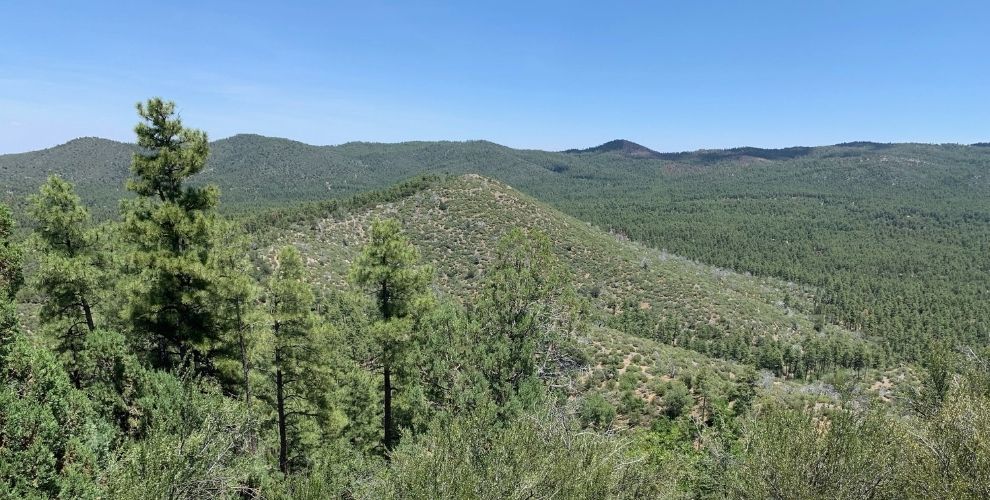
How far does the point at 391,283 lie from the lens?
16.9 meters

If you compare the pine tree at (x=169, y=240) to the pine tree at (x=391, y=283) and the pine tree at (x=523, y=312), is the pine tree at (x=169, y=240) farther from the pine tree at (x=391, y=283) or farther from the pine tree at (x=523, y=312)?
the pine tree at (x=523, y=312)

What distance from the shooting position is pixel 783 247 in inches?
6565

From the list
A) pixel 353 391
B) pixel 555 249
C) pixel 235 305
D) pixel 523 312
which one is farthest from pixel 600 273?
pixel 235 305

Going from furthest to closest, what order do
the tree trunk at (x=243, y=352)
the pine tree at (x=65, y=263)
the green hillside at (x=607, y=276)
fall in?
the green hillside at (x=607, y=276), the pine tree at (x=65, y=263), the tree trunk at (x=243, y=352)

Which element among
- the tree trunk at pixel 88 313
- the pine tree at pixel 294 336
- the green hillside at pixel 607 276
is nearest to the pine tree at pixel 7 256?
the pine tree at pixel 294 336

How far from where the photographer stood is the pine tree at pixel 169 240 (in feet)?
44.9

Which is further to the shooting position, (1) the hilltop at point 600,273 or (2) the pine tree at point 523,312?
(1) the hilltop at point 600,273

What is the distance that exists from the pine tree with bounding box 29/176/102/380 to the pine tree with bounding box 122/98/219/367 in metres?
2.90

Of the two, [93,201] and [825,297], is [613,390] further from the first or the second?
[93,201]

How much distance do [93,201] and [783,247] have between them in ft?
784

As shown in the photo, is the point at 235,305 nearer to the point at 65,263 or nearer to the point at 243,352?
the point at 243,352

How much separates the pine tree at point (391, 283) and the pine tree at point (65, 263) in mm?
8471

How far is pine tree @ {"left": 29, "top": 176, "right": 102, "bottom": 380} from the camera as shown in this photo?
1553 cm

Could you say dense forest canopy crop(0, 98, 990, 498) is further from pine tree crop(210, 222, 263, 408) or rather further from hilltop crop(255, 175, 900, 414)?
hilltop crop(255, 175, 900, 414)
